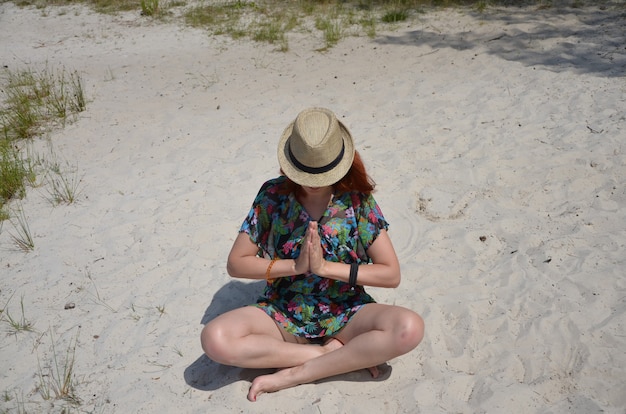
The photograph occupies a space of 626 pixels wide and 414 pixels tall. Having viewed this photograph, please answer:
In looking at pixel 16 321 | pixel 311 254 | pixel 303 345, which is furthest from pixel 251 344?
pixel 16 321

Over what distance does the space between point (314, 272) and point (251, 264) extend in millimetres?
343

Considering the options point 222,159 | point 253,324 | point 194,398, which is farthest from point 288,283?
point 222,159

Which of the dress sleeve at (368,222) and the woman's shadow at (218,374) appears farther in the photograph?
the woman's shadow at (218,374)

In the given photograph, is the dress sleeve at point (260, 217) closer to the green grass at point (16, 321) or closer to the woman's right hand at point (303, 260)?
the woman's right hand at point (303, 260)

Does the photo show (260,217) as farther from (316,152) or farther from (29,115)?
(29,115)

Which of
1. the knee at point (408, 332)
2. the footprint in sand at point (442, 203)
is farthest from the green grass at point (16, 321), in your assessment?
the footprint in sand at point (442, 203)

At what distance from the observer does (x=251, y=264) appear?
2.76 m

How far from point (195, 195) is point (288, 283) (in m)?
1.90

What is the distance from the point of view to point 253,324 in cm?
277

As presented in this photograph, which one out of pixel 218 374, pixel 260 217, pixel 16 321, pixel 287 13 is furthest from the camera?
pixel 287 13

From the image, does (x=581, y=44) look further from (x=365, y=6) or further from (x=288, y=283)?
(x=288, y=283)

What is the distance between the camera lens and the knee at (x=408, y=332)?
2590 mm

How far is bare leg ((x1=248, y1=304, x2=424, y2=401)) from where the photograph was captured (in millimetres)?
2613

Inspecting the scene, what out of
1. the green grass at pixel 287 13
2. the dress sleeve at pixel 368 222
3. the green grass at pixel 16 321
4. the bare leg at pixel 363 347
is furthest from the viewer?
the green grass at pixel 287 13
